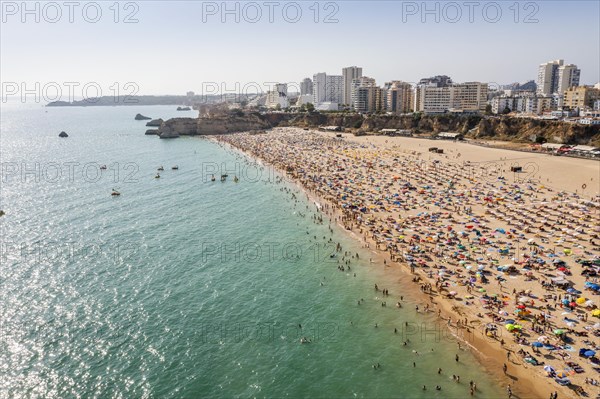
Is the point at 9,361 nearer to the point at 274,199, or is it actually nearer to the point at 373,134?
the point at 274,199

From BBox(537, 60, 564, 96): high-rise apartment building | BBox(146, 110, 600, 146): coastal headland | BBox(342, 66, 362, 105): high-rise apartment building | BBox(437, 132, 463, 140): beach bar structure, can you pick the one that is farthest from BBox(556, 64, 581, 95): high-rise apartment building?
BBox(437, 132, 463, 140): beach bar structure

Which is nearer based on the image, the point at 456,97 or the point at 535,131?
the point at 535,131

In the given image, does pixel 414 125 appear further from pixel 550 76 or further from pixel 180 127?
pixel 550 76

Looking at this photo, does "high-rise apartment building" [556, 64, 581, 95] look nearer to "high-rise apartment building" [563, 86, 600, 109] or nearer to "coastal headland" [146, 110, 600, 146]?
"high-rise apartment building" [563, 86, 600, 109]

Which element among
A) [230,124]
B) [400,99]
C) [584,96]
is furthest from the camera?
[400,99]

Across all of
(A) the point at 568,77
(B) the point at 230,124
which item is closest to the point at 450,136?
(B) the point at 230,124

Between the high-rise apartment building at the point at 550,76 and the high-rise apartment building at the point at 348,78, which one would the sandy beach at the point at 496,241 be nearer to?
the high-rise apartment building at the point at 348,78
